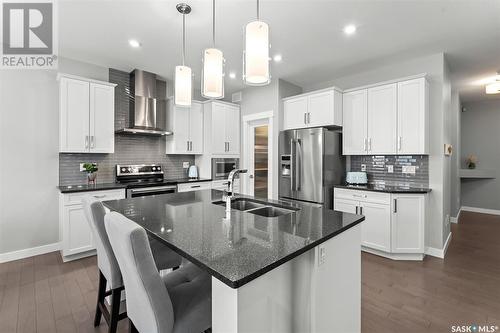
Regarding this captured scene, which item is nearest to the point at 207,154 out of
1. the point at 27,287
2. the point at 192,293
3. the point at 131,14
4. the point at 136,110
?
the point at 136,110

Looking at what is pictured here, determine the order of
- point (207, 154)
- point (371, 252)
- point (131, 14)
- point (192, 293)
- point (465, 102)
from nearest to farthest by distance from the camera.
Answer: point (192, 293), point (131, 14), point (371, 252), point (207, 154), point (465, 102)

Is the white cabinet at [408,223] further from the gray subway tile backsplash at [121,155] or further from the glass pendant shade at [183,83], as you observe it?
the gray subway tile backsplash at [121,155]

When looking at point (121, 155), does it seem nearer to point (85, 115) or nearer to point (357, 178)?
point (85, 115)

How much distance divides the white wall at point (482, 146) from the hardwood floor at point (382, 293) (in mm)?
3362

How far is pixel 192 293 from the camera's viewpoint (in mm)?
1339

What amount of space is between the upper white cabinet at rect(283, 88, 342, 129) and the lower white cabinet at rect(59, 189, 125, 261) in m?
3.23

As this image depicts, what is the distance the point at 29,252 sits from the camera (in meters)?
3.34

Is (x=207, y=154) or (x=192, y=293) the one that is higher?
(x=207, y=154)

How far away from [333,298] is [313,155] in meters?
2.67

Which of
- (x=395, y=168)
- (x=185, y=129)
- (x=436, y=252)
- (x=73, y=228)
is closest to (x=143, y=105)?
(x=185, y=129)

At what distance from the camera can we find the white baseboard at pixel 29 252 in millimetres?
3180

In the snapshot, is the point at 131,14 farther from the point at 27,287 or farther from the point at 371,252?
the point at 371,252

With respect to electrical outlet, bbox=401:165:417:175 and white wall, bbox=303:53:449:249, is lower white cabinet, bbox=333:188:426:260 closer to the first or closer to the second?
white wall, bbox=303:53:449:249

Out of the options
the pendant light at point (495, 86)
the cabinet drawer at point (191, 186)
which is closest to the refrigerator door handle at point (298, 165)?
the cabinet drawer at point (191, 186)
